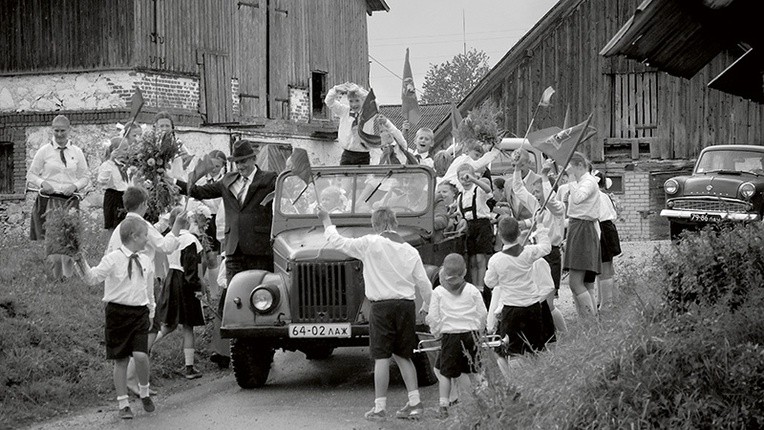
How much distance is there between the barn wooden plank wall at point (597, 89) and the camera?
30.0 m

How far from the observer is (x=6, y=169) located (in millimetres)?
26250

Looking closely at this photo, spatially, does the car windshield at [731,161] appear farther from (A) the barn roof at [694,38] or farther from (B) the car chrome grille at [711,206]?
(A) the barn roof at [694,38]

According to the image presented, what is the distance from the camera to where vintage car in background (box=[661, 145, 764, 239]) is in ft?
67.3

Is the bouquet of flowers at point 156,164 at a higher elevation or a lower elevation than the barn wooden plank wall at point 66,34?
lower

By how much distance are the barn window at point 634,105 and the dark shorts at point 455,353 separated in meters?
21.9

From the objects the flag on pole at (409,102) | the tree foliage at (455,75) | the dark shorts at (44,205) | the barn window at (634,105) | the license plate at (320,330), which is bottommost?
the license plate at (320,330)

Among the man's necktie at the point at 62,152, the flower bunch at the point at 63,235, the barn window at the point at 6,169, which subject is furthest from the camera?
the barn window at the point at 6,169

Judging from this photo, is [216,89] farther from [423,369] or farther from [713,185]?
[423,369]

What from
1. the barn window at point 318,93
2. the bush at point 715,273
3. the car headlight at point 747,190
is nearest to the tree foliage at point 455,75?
the barn window at point 318,93

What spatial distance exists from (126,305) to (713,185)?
1364 centimetres

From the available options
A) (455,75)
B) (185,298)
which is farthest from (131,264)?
(455,75)

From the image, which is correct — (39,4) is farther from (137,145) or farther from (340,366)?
(340,366)

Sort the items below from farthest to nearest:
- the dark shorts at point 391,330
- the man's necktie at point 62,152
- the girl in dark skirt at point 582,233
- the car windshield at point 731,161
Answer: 1. the car windshield at point 731,161
2. the man's necktie at point 62,152
3. the girl in dark skirt at point 582,233
4. the dark shorts at point 391,330

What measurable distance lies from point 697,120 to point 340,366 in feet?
63.2
